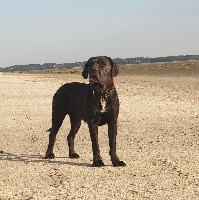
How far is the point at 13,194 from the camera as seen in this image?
5.83 meters

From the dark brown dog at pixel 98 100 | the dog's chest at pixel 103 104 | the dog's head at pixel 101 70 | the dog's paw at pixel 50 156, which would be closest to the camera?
Answer: the dog's head at pixel 101 70

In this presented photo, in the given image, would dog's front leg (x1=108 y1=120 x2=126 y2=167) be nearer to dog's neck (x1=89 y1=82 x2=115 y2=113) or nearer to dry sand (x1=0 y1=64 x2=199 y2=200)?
dry sand (x1=0 y1=64 x2=199 y2=200)

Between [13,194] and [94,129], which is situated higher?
[94,129]

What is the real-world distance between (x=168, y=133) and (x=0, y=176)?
17.6 ft

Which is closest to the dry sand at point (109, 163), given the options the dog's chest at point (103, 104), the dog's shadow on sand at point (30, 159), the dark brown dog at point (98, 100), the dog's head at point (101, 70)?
the dog's shadow on sand at point (30, 159)

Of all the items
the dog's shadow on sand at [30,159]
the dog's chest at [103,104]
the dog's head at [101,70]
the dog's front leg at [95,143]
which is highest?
the dog's head at [101,70]

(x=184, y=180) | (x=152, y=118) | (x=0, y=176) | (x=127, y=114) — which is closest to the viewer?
(x=184, y=180)

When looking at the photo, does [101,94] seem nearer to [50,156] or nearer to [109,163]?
[109,163]

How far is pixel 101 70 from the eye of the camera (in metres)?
6.80

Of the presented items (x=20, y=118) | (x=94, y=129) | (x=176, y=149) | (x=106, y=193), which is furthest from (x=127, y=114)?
(x=106, y=193)

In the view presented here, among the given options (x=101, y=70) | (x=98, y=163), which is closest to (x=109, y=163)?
(x=98, y=163)

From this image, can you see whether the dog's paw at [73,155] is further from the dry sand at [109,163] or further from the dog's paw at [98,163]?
the dog's paw at [98,163]

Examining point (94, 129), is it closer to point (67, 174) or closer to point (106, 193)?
point (67, 174)

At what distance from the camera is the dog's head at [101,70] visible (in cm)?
673
